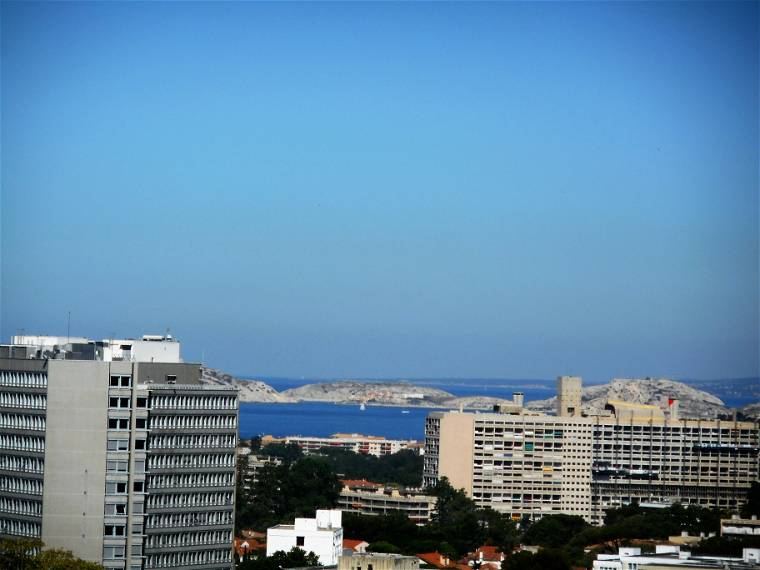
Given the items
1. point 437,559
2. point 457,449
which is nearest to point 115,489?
point 437,559

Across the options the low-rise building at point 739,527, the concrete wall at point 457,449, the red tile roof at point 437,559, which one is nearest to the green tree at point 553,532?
the low-rise building at point 739,527

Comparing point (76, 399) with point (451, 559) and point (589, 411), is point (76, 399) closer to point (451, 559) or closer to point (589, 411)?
point (451, 559)

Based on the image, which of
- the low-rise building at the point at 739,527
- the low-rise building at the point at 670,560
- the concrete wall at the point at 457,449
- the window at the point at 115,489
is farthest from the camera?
the concrete wall at the point at 457,449

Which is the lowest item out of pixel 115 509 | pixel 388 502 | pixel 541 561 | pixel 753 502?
pixel 541 561

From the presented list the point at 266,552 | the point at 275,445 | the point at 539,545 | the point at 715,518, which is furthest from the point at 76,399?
the point at 275,445

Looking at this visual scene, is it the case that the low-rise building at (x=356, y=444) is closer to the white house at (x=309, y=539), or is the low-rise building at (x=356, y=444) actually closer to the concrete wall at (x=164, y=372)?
the white house at (x=309, y=539)

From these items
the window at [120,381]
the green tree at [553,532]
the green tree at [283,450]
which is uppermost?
the window at [120,381]

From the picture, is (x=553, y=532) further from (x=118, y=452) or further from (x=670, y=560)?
(x=118, y=452)
